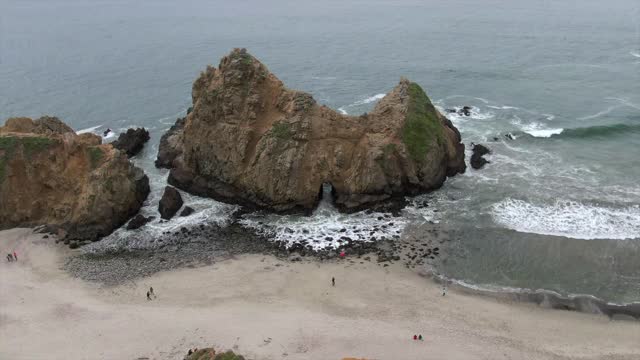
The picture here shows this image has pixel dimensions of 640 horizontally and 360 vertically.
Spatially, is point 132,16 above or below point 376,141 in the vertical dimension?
above

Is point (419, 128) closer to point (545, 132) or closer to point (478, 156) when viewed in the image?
point (478, 156)

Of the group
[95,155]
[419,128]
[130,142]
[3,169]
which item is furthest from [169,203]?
[419,128]

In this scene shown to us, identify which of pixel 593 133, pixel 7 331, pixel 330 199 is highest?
pixel 593 133

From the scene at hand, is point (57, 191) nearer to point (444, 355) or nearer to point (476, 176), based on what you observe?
point (444, 355)

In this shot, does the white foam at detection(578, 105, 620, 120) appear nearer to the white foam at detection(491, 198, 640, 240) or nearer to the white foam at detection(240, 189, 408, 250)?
the white foam at detection(491, 198, 640, 240)

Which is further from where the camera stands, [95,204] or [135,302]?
[95,204]

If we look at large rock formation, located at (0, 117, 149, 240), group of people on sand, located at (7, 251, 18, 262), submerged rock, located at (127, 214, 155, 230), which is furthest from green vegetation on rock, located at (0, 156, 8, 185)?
submerged rock, located at (127, 214, 155, 230)

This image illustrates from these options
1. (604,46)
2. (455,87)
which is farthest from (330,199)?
(604,46)
